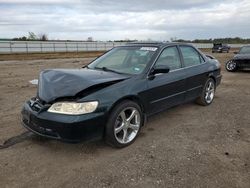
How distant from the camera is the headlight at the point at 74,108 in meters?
3.90

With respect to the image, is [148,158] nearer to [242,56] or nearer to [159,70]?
[159,70]

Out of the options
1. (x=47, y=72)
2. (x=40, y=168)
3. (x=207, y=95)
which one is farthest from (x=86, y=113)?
(x=207, y=95)

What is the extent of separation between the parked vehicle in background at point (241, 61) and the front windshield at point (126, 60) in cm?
1008

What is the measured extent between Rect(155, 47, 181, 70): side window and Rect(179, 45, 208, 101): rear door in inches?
9.4

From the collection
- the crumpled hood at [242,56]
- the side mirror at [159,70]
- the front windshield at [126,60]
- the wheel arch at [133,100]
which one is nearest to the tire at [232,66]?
the crumpled hood at [242,56]

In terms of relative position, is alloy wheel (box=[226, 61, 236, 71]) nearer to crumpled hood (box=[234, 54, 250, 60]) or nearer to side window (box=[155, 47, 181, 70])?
crumpled hood (box=[234, 54, 250, 60])

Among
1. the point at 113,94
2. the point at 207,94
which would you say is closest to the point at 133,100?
the point at 113,94

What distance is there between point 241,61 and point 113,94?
11752mm

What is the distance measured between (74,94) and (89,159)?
0.90 m

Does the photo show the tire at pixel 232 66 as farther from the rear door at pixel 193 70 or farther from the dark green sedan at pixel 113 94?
the dark green sedan at pixel 113 94

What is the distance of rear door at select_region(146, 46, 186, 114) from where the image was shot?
4.98 meters

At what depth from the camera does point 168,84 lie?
529cm

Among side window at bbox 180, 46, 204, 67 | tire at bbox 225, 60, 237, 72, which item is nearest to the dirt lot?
side window at bbox 180, 46, 204, 67

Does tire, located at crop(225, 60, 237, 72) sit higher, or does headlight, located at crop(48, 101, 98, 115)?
headlight, located at crop(48, 101, 98, 115)
